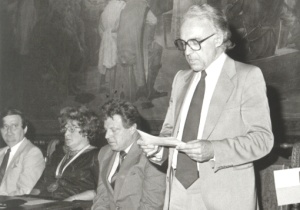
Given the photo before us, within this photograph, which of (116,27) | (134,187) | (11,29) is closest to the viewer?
(134,187)

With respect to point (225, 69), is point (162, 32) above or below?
above

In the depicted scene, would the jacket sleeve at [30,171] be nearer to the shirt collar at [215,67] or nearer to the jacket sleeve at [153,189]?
the jacket sleeve at [153,189]

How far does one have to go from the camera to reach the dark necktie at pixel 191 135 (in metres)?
2.90

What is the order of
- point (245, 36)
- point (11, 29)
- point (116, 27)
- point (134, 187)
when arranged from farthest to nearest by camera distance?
point (11, 29), point (116, 27), point (245, 36), point (134, 187)

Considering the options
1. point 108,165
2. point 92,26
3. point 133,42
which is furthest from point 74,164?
point 92,26

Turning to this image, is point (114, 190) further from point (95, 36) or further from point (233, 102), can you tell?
point (95, 36)

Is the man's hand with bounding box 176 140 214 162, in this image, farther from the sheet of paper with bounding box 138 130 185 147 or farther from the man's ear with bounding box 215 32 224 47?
the man's ear with bounding box 215 32 224 47

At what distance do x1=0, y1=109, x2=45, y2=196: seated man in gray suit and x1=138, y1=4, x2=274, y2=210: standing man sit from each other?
341cm

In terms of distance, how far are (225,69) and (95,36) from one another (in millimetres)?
7241

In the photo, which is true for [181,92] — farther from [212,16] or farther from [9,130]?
[9,130]

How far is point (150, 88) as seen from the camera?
9141mm

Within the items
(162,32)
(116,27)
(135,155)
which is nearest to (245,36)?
(162,32)

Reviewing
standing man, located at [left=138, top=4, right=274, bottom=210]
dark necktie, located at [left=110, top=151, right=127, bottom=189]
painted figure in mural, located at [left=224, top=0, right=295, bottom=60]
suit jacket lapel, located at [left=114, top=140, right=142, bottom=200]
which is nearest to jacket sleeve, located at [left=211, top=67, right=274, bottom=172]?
standing man, located at [left=138, top=4, right=274, bottom=210]

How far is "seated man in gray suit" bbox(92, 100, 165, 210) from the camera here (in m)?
4.48
